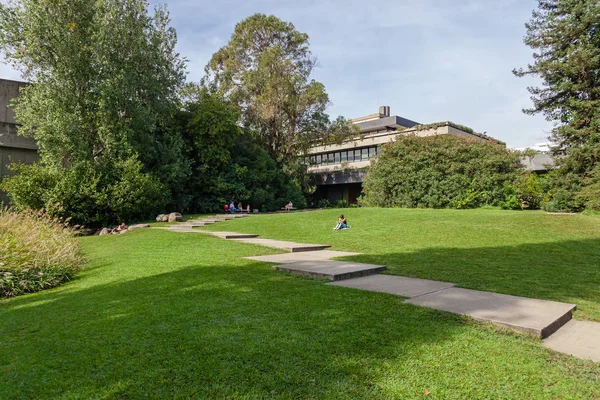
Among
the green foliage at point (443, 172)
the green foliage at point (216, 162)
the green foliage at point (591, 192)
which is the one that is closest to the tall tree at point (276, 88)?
the green foliage at point (216, 162)

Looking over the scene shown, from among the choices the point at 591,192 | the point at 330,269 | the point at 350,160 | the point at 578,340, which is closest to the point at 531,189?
the point at 591,192

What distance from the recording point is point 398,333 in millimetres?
3240

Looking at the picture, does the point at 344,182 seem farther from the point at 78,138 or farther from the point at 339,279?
the point at 339,279

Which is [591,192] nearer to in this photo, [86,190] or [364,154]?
[86,190]

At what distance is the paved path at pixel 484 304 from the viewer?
324cm

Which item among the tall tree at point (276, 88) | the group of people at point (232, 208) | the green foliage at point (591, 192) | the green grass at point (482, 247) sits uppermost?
the tall tree at point (276, 88)

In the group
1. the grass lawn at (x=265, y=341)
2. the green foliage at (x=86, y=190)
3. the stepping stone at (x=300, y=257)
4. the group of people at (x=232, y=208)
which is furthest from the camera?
the group of people at (x=232, y=208)

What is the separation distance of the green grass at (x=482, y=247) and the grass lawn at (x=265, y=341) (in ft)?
0.27

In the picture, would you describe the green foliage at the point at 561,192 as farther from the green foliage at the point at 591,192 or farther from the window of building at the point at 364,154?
the window of building at the point at 364,154

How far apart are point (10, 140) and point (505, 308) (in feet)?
77.5

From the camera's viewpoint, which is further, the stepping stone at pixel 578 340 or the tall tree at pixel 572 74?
the tall tree at pixel 572 74

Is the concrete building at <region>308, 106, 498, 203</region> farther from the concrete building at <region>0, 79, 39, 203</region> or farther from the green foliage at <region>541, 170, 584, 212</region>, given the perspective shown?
the concrete building at <region>0, 79, 39, 203</region>

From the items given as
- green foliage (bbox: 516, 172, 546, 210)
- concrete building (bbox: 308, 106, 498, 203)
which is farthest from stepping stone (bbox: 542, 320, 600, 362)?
concrete building (bbox: 308, 106, 498, 203)

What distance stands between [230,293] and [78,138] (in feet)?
55.8
